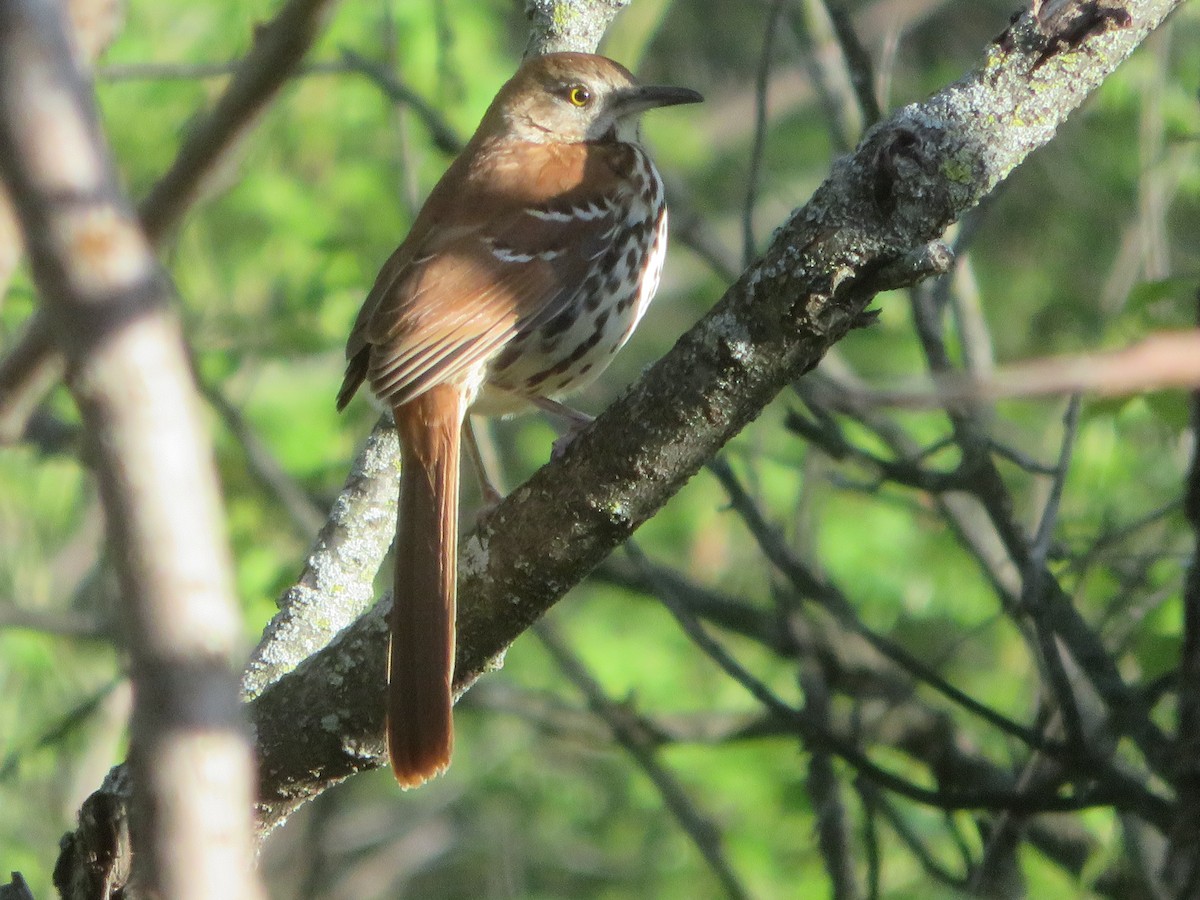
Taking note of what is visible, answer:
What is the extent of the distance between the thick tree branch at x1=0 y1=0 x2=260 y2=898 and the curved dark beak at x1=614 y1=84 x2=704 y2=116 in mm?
3400

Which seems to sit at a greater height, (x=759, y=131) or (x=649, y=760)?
(x=759, y=131)

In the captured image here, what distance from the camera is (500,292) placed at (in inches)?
134

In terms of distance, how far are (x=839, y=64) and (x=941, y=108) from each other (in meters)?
3.35

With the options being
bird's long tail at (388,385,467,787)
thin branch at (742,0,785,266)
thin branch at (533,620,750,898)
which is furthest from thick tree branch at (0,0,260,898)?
thin branch at (533,620,750,898)

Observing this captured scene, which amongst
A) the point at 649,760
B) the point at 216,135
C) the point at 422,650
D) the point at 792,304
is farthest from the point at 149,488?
the point at 649,760

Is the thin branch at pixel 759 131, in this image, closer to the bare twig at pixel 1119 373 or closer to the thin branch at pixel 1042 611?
the thin branch at pixel 1042 611

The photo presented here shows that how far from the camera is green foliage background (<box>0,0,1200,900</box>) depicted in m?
5.08

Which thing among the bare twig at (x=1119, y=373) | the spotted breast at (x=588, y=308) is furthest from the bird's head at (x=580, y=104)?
the bare twig at (x=1119, y=373)

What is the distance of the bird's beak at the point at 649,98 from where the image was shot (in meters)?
4.21

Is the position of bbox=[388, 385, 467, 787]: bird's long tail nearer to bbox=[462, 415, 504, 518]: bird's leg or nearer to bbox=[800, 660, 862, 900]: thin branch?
bbox=[462, 415, 504, 518]: bird's leg

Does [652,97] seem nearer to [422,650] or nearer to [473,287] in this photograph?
[473,287]

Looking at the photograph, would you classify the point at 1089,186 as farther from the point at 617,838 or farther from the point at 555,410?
the point at 555,410

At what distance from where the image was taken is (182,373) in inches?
36.9

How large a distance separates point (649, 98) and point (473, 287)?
44.5 inches
